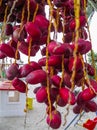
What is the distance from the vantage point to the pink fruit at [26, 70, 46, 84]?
1.21 feet

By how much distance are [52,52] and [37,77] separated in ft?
0.11

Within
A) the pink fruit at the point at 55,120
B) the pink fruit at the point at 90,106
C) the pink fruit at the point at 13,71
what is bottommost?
the pink fruit at the point at 55,120

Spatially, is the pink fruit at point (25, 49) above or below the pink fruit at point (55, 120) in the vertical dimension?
above

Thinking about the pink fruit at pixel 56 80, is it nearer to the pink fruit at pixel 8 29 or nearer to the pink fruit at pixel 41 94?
the pink fruit at pixel 41 94

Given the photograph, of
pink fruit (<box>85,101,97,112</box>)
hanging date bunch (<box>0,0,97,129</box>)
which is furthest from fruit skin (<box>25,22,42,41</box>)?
pink fruit (<box>85,101,97,112</box>)

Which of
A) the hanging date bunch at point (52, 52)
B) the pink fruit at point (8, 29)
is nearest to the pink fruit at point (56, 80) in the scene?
the hanging date bunch at point (52, 52)

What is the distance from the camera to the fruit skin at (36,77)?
368mm

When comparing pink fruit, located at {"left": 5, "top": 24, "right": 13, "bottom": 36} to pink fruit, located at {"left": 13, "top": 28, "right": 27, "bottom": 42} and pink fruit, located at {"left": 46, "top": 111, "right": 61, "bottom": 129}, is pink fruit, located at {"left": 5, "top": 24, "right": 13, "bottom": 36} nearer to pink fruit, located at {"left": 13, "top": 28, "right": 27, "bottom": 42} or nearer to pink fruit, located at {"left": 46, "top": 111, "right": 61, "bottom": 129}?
pink fruit, located at {"left": 13, "top": 28, "right": 27, "bottom": 42}

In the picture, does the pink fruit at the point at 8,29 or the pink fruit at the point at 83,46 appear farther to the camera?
the pink fruit at the point at 8,29

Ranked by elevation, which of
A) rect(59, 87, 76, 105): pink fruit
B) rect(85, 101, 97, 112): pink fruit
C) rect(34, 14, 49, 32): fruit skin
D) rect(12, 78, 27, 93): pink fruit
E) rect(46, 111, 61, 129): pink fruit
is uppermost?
rect(34, 14, 49, 32): fruit skin

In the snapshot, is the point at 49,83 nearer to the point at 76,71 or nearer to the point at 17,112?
the point at 76,71

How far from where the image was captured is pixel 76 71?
0.36 meters

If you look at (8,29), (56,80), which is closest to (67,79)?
(56,80)

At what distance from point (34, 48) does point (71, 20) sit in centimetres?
6
